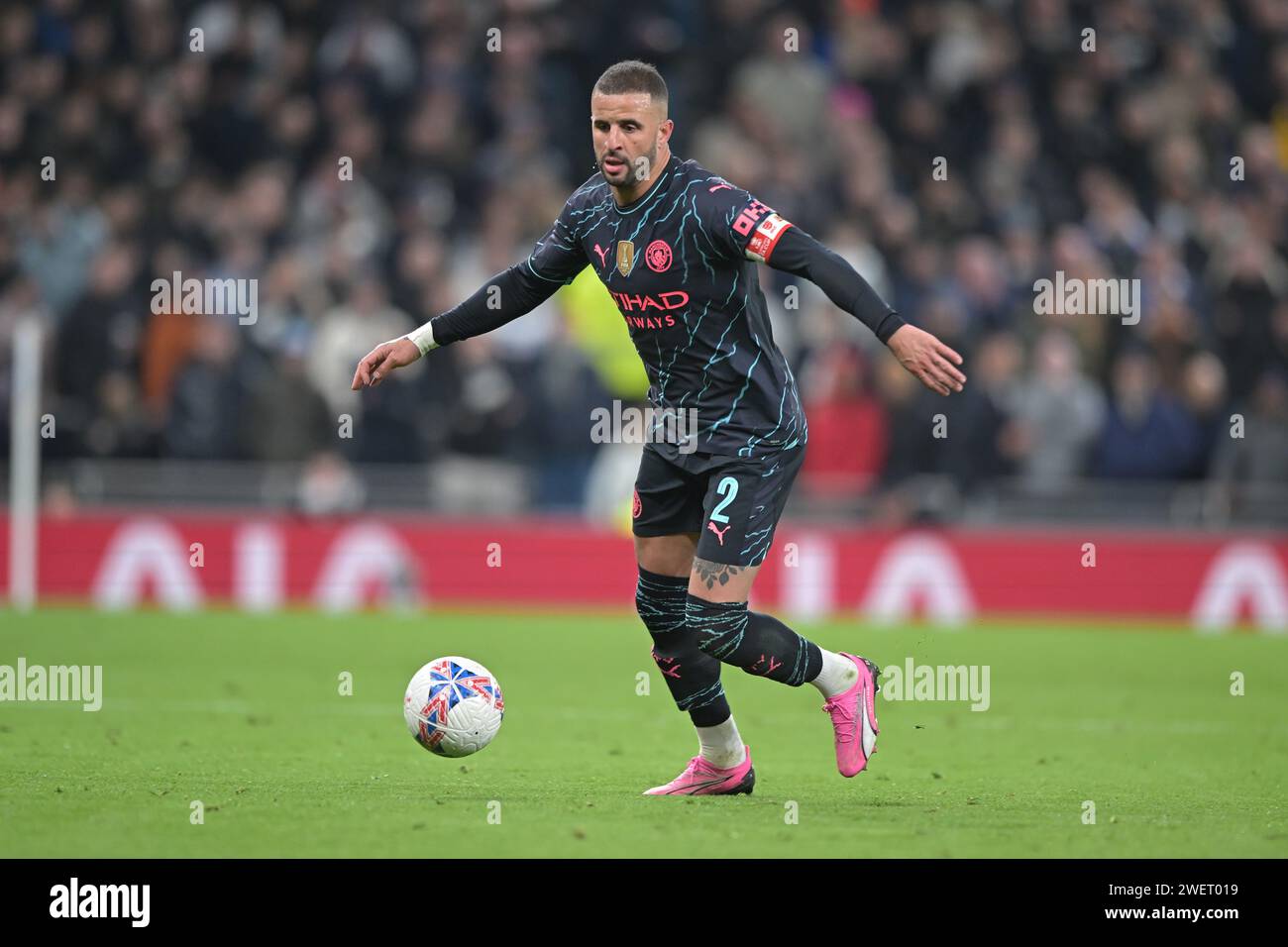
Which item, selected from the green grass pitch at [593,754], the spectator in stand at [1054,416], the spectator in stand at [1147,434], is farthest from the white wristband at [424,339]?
the spectator in stand at [1147,434]

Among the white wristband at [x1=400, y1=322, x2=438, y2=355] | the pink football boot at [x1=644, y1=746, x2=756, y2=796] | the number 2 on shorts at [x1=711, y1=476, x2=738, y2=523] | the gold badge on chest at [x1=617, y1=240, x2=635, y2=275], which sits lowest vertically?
the pink football boot at [x1=644, y1=746, x2=756, y2=796]

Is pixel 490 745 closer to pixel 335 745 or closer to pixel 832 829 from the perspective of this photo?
pixel 335 745

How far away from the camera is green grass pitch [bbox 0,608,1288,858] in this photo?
7.00 m

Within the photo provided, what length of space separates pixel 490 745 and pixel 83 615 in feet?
25.1

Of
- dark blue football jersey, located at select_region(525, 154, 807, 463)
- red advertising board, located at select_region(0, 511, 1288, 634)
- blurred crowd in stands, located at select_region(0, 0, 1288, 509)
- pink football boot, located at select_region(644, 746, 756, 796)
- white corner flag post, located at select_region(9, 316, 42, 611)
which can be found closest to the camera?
dark blue football jersey, located at select_region(525, 154, 807, 463)

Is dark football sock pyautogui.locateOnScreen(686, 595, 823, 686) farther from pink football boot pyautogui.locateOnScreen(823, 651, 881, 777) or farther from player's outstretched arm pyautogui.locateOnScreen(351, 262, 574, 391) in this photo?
player's outstretched arm pyautogui.locateOnScreen(351, 262, 574, 391)

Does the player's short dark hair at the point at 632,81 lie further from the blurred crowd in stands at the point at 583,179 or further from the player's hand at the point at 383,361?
the blurred crowd in stands at the point at 583,179

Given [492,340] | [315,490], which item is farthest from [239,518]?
[492,340]

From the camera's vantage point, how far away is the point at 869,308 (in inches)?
287

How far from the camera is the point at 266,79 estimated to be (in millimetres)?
20750

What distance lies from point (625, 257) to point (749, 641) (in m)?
1.59

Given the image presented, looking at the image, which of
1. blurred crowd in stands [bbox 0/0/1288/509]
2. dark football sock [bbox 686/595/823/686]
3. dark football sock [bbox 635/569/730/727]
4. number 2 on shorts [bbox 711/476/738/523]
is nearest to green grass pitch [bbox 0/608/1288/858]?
dark football sock [bbox 635/569/730/727]

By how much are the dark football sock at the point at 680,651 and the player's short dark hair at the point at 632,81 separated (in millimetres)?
1914

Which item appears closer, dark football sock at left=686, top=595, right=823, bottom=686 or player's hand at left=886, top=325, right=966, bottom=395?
player's hand at left=886, top=325, right=966, bottom=395
